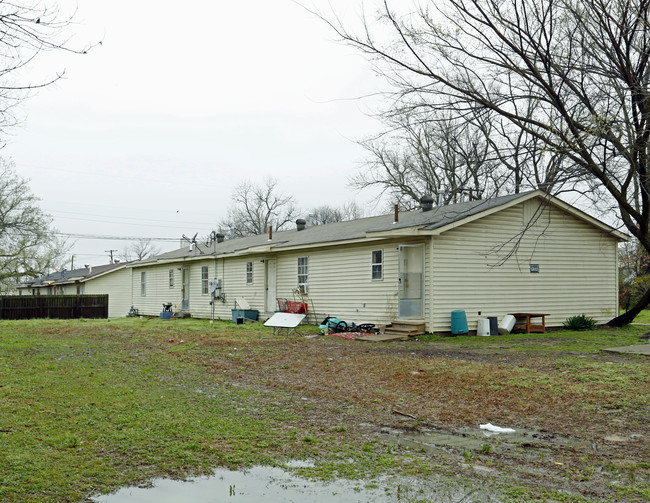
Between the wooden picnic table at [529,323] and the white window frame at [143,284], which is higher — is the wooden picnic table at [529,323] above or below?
below

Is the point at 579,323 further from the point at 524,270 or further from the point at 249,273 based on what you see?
the point at 249,273

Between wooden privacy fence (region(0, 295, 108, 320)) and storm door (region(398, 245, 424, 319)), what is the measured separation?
22033 millimetres

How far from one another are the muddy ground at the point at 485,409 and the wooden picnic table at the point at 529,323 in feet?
18.7

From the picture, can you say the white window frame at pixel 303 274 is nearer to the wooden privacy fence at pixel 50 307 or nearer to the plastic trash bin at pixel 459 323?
the plastic trash bin at pixel 459 323

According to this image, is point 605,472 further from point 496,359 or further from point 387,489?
point 496,359

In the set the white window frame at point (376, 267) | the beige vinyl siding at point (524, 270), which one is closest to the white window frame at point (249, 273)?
the white window frame at point (376, 267)

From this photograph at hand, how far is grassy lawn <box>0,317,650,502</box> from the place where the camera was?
447 cm

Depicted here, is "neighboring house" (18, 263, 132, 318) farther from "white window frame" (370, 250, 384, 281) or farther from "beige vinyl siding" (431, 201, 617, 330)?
"beige vinyl siding" (431, 201, 617, 330)

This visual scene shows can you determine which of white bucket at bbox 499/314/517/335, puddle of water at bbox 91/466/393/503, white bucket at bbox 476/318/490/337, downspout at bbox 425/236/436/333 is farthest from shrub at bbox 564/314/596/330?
puddle of water at bbox 91/466/393/503

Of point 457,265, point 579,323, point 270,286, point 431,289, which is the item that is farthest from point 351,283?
point 579,323

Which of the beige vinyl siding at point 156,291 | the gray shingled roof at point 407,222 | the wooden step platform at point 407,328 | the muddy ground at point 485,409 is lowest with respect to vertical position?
the muddy ground at point 485,409

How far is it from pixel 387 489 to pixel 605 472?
177 cm

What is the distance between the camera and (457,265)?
17.3 metres

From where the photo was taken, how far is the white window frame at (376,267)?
1798 centimetres
